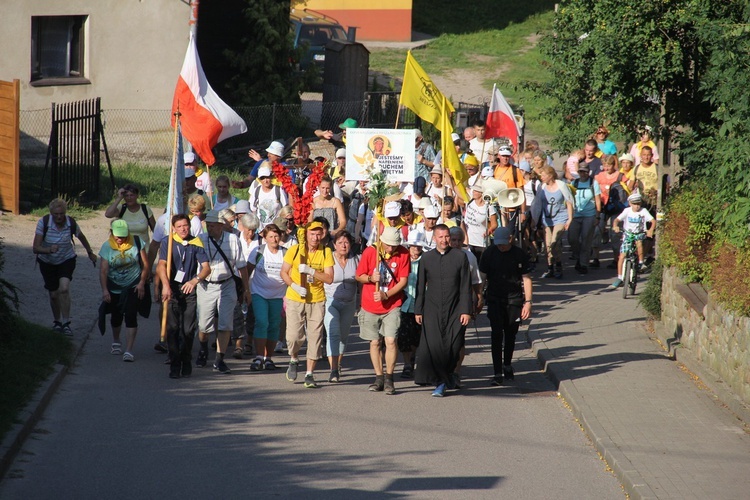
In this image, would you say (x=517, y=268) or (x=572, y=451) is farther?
(x=517, y=268)

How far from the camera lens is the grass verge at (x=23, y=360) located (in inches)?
377

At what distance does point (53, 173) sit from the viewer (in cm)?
1948

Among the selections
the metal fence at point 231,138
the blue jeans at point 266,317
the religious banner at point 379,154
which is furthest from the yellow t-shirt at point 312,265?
the metal fence at point 231,138

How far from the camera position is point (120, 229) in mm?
11867

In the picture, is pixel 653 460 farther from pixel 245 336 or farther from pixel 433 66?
pixel 433 66

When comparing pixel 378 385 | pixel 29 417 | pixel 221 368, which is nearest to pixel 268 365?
pixel 221 368

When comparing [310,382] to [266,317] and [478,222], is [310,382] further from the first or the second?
[478,222]

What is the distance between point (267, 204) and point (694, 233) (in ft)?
18.2

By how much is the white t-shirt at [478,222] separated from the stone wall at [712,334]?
9.16ft

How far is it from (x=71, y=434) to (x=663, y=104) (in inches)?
356

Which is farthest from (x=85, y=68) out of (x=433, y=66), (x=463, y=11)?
(x=463, y=11)

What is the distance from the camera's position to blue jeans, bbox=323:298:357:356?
11.5 m

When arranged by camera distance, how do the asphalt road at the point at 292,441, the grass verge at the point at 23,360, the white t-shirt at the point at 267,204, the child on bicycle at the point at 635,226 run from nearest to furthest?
1. the asphalt road at the point at 292,441
2. the grass verge at the point at 23,360
3. the white t-shirt at the point at 267,204
4. the child on bicycle at the point at 635,226

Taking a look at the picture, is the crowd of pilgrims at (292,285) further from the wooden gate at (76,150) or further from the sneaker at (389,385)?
the wooden gate at (76,150)
